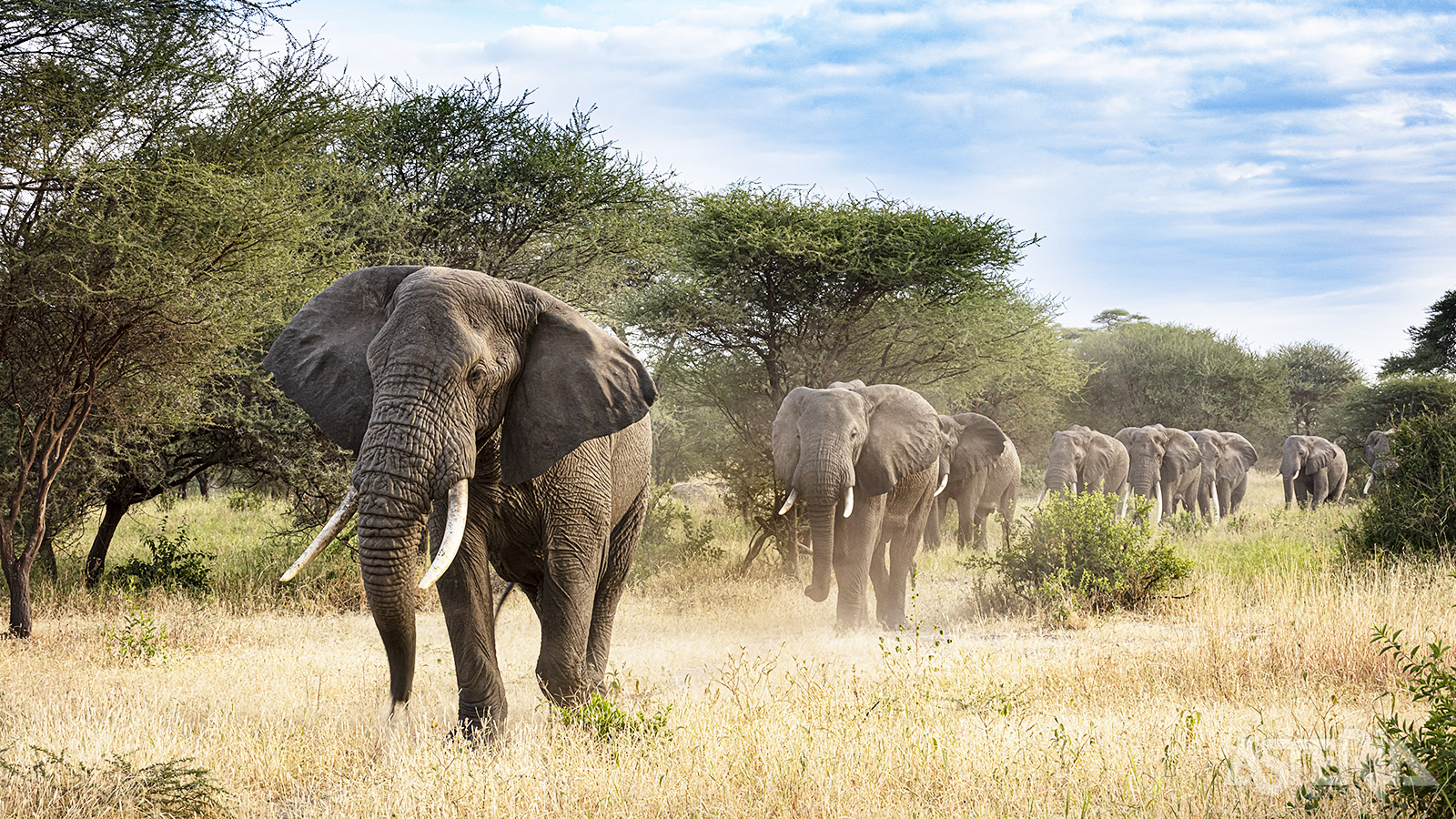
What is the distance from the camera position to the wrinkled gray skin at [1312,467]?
1070 inches

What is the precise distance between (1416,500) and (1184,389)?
29.7 metres

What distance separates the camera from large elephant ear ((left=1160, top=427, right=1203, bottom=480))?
80.0 feet

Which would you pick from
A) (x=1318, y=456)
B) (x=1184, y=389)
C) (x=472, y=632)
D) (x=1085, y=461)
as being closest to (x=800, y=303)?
(x=1085, y=461)

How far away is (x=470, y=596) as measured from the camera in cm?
564

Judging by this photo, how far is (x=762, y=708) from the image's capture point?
628cm

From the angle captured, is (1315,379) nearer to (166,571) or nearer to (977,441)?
(977,441)

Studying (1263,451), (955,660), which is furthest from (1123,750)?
(1263,451)

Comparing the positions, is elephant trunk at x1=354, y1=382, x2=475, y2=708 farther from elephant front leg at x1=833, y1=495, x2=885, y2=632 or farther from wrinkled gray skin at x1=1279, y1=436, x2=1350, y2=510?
wrinkled gray skin at x1=1279, y1=436, x2=1350, y2=510

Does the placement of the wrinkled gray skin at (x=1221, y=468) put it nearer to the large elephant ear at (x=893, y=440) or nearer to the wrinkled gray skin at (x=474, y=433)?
the large elephant ear at (x=893, y=440)

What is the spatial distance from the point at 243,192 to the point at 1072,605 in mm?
8480

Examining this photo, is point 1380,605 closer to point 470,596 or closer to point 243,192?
point 470,596

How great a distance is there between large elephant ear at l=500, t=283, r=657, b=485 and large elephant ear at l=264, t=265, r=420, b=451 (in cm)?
71

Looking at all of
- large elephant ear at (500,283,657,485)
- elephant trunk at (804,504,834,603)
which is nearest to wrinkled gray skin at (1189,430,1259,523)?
elephant trunk at (804,504,834,603)

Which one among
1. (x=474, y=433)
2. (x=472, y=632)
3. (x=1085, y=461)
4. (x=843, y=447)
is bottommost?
(x=472, y=632)
